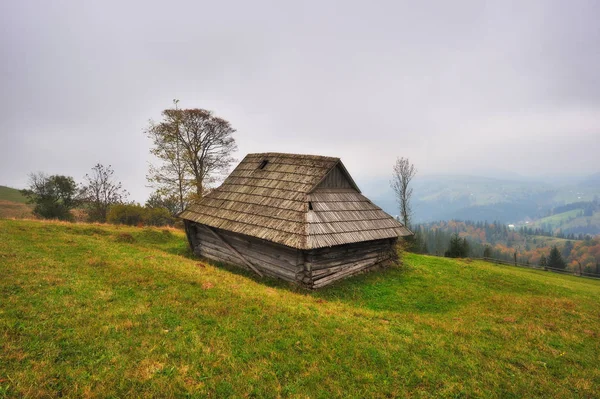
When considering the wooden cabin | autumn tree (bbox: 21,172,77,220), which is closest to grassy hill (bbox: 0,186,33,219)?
autumn tree (bbox: 21,172,77,220)

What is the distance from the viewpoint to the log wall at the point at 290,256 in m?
11.8

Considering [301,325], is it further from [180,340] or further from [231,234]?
[231,234]

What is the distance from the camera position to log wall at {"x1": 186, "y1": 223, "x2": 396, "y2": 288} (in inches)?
464

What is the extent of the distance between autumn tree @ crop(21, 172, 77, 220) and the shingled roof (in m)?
21.6

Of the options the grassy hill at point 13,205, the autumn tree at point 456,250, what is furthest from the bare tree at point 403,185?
the grassy hill at point 13,205

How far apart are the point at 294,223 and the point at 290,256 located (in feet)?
4.63

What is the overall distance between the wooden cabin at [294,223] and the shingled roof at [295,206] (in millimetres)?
39

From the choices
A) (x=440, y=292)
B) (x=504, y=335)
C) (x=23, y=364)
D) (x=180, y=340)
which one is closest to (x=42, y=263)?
(x=23, y=364)

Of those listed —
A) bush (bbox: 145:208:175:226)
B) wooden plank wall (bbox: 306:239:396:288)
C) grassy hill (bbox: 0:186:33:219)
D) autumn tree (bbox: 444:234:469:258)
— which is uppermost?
grassy hill (bbox: 0:186:33:219)

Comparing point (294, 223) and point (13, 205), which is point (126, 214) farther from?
point (294, 223)

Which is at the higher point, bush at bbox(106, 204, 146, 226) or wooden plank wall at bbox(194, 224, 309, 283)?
bush at bbox(106, 204, 146, 226)

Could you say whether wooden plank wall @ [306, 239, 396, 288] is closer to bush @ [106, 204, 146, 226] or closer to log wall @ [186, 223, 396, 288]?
log wall @ [186, 223, 396, 288]

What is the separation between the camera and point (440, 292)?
523 inches

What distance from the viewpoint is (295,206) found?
13.0m
